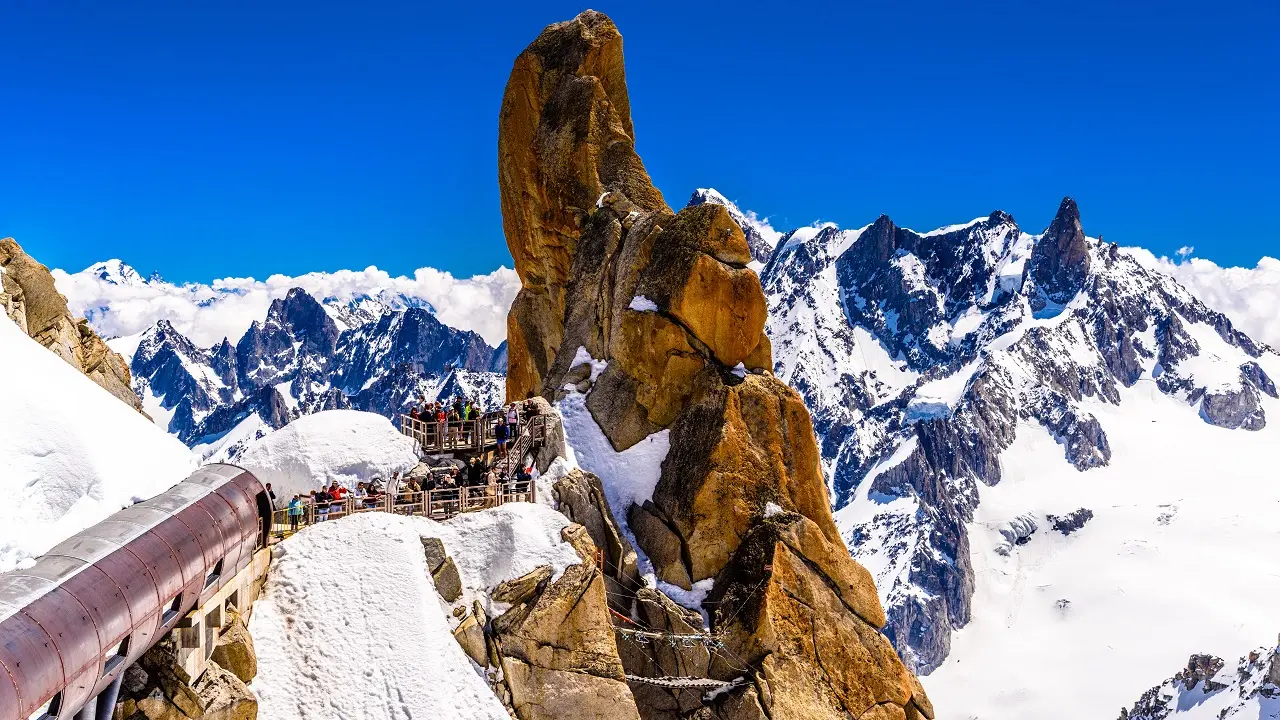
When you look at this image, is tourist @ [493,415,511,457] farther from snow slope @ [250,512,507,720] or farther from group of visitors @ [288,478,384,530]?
snow slope @ [250,512,507,720]

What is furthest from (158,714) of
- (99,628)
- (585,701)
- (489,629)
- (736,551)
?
(736,551)

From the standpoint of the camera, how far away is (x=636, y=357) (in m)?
45.0

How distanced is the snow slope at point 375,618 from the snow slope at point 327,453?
15.8ft

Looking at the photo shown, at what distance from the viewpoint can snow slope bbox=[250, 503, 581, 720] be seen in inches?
1077

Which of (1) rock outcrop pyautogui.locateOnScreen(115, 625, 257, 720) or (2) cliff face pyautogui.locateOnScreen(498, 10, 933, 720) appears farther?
(2) cliff face pyautogui.locateOnScreen(498, 10, 933, 720)

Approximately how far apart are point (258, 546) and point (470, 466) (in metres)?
10.8

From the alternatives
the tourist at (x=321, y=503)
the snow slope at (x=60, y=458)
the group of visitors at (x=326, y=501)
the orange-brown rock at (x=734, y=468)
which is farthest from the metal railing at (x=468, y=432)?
the snow slope at (x=60, y=458)

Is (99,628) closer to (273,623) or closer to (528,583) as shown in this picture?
(273,623)

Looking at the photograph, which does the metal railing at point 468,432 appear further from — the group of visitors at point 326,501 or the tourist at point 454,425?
the group of visitors at point 326,501

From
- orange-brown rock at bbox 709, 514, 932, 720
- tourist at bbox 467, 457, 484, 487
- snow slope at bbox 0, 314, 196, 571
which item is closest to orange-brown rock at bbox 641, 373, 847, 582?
orange-brown rock at bbox 709, 514, 932, 720

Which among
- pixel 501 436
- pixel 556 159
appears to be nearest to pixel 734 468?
pixel 501 436

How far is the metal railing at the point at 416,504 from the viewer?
3238 cm

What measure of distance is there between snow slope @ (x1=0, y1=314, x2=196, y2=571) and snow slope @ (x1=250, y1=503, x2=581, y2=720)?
14.4 ft

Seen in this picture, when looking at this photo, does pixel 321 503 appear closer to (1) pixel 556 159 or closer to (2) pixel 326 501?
(2) pixel 326 501
